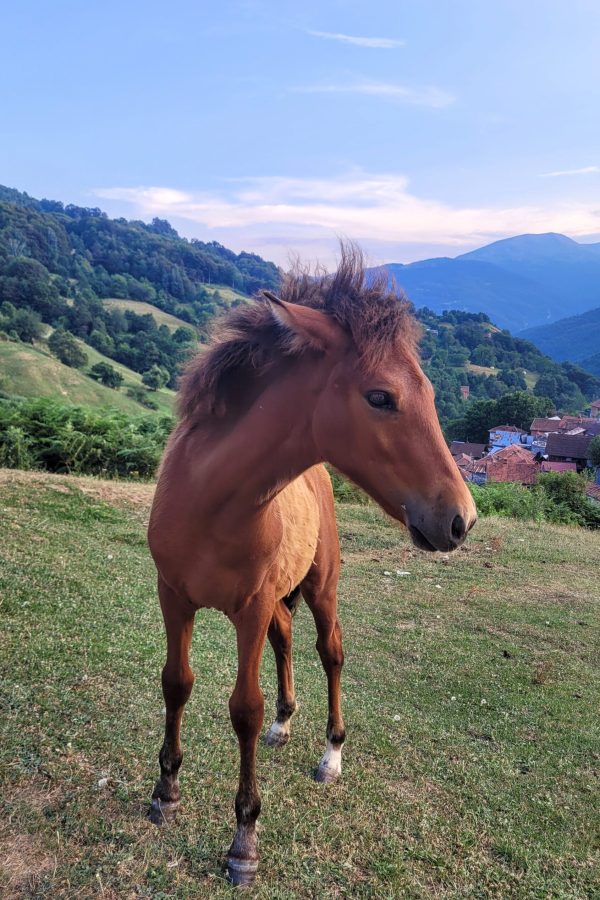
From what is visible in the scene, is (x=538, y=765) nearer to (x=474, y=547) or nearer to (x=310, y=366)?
(x=310, y=366)

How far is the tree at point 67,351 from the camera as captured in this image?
172ft

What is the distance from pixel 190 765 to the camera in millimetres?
3445

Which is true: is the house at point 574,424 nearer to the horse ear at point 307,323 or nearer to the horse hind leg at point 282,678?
the horse hind leg at point 282,678

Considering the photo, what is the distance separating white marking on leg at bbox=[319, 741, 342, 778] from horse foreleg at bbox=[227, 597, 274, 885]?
1003 millimetres

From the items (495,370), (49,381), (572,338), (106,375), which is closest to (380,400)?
(49,381)

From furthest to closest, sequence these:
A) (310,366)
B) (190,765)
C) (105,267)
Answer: (105,267), (190,765), (310,366)

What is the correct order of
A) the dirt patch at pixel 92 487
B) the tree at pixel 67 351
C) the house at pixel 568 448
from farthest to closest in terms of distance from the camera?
the tree at pixel 67 351 → the house at pixel 568 448 → the dirt patch at pixel 92 487

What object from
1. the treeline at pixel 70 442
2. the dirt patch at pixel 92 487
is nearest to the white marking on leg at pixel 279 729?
the dirt patch at pixel 92 487

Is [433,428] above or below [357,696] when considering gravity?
above

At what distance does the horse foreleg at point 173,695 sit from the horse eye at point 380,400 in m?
1.45

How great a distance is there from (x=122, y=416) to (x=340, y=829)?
41.5 feet

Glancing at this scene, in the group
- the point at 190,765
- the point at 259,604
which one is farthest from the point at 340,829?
the point at 259,604

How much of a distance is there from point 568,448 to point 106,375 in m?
41.0

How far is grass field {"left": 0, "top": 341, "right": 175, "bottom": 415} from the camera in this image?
1681 inches
